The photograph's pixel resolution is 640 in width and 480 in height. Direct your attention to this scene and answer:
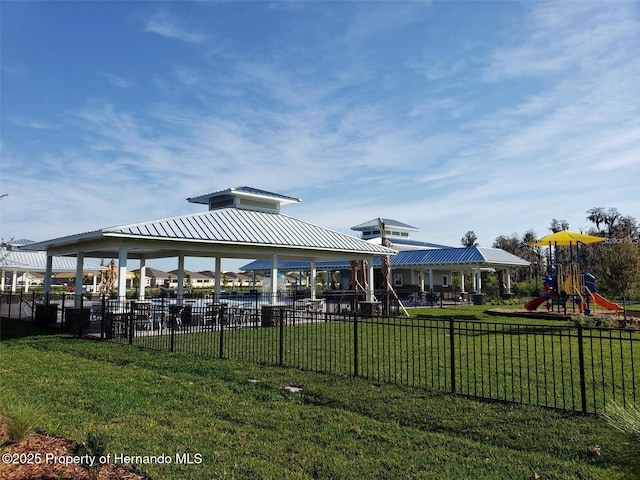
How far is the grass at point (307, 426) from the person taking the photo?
4480 mm

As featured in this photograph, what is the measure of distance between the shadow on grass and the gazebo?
1689 mm

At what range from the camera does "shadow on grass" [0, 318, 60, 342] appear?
581 inches

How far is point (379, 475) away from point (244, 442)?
65.3 inches

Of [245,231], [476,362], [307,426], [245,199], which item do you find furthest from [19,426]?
[245,199]

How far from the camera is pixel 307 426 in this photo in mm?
5691

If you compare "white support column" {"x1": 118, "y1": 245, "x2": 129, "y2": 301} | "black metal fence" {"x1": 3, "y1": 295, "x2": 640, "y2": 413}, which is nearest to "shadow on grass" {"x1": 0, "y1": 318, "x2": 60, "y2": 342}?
"black metal fence" {"x1": 3, "y1": 295, "x2": 640, "y2": 413}

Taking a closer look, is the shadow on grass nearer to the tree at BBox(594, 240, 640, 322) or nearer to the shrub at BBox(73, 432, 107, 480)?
the shrub at BBox(73, 432, 107, 480)

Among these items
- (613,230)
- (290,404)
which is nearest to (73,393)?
(290,404)

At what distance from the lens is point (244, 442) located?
5.15 m

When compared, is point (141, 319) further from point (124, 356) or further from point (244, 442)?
point (244, 442)

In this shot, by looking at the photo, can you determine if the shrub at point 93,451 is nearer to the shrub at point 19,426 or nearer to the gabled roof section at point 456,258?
the shrub at point 19,426

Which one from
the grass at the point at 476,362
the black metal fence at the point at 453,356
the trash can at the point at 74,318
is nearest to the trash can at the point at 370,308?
the black metal fence at the point at 453,356

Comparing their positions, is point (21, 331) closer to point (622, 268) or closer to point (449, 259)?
point (622, 268)

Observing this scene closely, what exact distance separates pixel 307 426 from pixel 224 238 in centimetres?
1241
